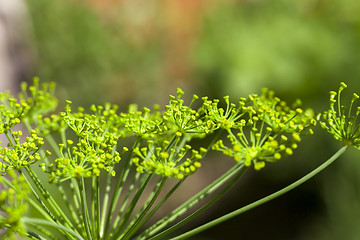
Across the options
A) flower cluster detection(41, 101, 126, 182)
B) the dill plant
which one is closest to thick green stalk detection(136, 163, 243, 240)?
the dill plant

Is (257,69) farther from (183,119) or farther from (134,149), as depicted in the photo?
(134,149)

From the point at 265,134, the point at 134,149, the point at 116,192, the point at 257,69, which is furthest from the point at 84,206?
the point at 257,69

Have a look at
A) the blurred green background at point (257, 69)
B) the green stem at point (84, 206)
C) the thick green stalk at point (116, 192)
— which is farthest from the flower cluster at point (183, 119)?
the blurred green background at point (257, 69)

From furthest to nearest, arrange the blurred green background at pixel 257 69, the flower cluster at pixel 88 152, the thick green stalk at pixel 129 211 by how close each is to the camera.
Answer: the blurred green background at pixel 257 69
the thick green stalk at pixel 129 211
the flower cluster at pixel 88 152

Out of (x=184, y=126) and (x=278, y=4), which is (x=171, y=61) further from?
(x=184, y=126)

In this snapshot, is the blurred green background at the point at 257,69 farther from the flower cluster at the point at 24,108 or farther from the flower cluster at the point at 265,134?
the flower cluster at the point at 24,108

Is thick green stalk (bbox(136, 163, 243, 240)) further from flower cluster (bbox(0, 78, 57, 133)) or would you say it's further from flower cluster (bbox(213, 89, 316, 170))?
flower cluster (bbox(0, 78, 57, 133))

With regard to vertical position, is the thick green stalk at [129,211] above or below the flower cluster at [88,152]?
below

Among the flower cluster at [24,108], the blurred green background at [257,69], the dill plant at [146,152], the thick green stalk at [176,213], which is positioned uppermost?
the blurred green background at [257,69]

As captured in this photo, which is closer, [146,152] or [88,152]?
[88,152]
